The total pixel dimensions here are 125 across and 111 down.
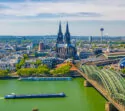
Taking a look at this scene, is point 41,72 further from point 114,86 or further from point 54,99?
point 114,86

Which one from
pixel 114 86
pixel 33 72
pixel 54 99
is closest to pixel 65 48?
pixel 33 72

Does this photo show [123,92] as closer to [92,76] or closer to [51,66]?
[92,76]

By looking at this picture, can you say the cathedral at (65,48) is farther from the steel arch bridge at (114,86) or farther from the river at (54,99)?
the steel arch bridge at (114,86)

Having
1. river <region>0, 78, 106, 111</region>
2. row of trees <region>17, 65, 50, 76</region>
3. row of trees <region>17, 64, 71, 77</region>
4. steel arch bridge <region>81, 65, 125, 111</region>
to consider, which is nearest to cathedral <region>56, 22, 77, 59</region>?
row of trees <region>17, 64, 71, 77</region>

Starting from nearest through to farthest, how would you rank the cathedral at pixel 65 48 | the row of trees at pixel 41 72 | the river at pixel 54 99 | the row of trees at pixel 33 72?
1. the river at pixel 54 99
2. the row of trees at pixel 33 72
3. the row of trees at pixel 41 72
4. the cathedral at pixel 65 48

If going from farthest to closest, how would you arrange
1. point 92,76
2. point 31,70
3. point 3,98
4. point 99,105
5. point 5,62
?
point 5,62 < point 31,70 < point 92,76 < point 3,98 < point 99,105

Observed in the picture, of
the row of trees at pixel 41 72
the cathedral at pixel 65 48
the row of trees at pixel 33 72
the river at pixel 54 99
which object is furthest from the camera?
the cathedral at pixel 65 48

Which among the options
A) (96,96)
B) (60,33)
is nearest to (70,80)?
(96,96)

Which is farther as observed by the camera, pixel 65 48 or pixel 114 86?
pixel 65 48

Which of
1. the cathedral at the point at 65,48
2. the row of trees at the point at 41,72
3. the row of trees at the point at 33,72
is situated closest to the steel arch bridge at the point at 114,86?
the row of trees at the point at 41,72
